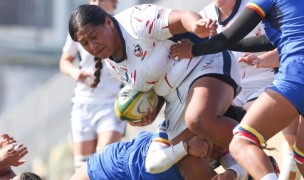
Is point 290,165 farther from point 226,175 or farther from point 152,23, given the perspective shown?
point 152,23

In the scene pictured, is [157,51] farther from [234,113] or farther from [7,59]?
[7,59]

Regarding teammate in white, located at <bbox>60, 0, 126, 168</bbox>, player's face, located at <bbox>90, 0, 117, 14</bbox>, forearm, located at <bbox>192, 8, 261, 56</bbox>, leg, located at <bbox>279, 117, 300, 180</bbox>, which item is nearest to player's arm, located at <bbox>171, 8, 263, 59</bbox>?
forearm, located at <bbox>192, 8, 261, 56</bbox>

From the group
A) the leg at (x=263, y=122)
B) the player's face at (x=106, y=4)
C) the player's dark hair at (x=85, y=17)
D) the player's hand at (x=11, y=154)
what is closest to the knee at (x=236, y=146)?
the leg at (x=263, y=122)

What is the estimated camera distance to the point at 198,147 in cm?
728

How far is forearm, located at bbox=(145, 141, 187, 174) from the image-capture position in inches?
290

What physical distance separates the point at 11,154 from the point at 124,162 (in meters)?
0.96

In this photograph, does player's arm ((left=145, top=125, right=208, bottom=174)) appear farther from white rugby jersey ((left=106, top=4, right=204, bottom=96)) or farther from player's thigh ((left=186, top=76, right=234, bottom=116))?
white rugby jersey ((left=106, top=4, right=204, bottom=96))

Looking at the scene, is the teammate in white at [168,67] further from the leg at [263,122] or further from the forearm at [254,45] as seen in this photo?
the leg at [263,122]

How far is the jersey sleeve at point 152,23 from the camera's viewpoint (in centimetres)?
715

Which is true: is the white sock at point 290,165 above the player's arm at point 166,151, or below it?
below

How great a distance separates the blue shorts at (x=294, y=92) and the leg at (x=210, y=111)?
552 mm

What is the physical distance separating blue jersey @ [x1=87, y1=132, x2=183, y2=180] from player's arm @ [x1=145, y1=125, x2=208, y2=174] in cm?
7

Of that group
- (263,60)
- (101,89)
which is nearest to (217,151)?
(263,60)

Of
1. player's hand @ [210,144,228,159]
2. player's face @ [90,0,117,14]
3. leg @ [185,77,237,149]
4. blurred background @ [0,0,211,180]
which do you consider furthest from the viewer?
blurred background @ [0,0,211,180]
